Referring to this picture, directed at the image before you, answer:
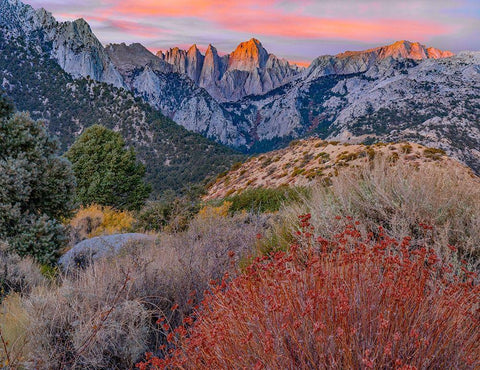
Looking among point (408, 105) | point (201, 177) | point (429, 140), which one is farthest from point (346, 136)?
point (201, 177)

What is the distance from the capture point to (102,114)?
55.8 m

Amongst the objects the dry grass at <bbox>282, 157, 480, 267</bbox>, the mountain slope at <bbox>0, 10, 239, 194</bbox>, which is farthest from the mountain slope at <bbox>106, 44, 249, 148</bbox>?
the dry grass at <bbox>282, 157, 480, 267</bbox>

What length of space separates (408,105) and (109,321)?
97.7 metres

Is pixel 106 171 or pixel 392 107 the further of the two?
pixel 392 107

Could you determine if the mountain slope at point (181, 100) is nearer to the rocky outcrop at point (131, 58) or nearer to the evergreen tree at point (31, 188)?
the rocky outcrop at point (131, 58)

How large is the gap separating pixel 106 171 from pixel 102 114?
4083cm

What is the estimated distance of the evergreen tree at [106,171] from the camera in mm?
19016

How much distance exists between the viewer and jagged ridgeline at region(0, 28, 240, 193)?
5166 cm

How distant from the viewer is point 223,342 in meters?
1.94

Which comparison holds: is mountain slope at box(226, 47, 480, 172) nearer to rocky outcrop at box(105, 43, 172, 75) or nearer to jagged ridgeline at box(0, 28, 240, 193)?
jagged ridgeline at box(0, 28, 240, 193)

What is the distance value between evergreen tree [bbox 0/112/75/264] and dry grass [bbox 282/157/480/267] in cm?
472

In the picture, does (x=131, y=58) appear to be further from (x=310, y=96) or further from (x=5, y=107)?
(x=5, y=107)

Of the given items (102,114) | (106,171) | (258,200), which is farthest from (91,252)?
(102,114)

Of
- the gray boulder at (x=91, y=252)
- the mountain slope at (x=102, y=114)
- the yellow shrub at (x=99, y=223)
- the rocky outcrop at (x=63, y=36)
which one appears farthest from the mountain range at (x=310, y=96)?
the gray boulder at (x=91, y=252)
